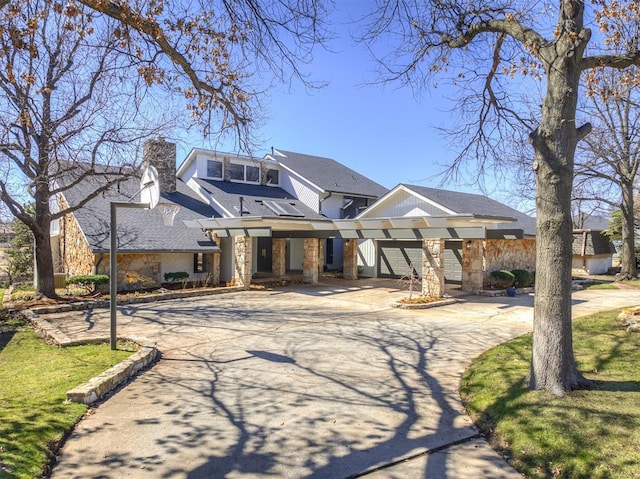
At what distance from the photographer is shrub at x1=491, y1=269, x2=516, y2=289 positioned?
18031 mm

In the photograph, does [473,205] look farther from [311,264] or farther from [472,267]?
[311,264]

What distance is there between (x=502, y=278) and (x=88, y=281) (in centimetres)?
1571

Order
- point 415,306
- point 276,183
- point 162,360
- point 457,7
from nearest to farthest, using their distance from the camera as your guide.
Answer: point 457,7, point 162,360, point 415,306, point 276,183

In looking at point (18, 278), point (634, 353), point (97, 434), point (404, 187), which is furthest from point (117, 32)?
point (18, 278)

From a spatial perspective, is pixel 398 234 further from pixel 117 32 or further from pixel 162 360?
pixel 117 32

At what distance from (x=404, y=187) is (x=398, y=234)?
522cm

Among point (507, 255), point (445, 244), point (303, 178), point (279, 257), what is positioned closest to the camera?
point (507, 255)

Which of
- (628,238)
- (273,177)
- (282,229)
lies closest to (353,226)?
(282,229)

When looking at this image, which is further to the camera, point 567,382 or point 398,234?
point 398,234

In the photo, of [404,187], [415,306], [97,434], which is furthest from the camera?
[404,187]

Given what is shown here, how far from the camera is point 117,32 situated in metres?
5.34

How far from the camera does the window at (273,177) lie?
2628 centimetres

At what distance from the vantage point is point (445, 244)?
2048 centimetres

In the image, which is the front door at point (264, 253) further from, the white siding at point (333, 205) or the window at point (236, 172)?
the window at point (236, 172)
